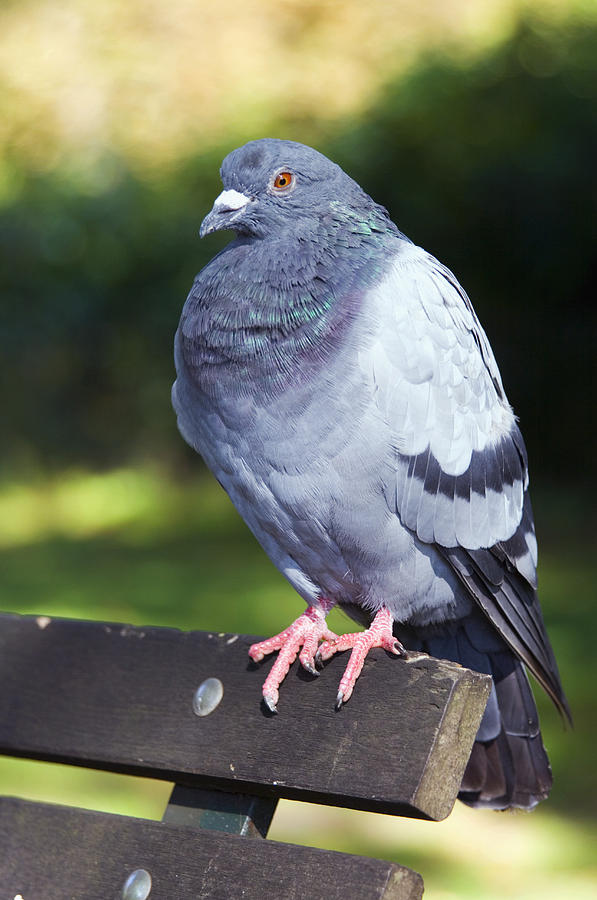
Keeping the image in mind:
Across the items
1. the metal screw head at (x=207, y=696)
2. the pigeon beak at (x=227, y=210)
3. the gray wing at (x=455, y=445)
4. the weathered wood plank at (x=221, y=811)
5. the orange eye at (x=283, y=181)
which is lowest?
the weathered wood plank at (x=221, y=811)

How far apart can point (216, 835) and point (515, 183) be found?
7.12 metres

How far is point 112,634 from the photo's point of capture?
199 cm

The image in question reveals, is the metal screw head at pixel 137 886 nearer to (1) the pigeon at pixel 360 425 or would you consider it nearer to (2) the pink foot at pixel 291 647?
(2) the pink foot at pixel 291 647

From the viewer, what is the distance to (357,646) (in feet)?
6.48

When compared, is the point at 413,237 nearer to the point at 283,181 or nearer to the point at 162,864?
the point at 283,181

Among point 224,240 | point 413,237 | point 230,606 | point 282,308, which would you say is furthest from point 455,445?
point 224,240

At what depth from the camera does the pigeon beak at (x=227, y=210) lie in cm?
253

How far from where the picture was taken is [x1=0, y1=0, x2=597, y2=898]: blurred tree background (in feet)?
16.3

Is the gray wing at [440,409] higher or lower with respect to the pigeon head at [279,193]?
lower

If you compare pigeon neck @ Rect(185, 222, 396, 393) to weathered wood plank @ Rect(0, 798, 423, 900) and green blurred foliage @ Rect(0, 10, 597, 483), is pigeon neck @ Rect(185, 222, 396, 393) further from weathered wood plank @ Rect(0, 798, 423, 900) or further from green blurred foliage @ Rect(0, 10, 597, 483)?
green blurred foliage @ Rect(0, 10, 597, 483)

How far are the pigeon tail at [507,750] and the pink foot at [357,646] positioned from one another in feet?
1.31

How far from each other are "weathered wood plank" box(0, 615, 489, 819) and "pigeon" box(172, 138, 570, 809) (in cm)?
31

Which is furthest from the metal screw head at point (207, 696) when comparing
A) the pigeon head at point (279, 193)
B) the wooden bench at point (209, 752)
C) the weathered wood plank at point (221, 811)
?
the pigeon head at point (279, 193)

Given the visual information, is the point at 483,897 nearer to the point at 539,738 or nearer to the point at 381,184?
the point at 539,738
